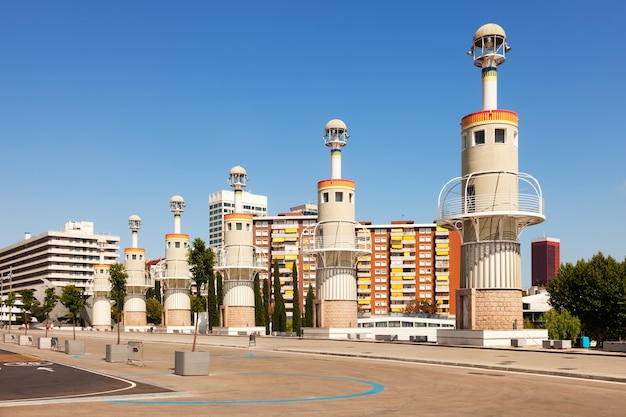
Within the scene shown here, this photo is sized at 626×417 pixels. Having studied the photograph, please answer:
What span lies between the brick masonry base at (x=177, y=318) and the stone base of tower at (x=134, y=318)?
45.8 ft

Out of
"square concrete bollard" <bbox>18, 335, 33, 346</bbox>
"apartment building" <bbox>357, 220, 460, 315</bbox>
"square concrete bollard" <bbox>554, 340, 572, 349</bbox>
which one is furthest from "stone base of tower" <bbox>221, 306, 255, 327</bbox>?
"apartment building" <bbox>357, 220, 460, 315</bbox>

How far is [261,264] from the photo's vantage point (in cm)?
9375

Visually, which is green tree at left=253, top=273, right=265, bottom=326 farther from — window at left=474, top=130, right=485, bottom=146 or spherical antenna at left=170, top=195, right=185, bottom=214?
window at left=474, top=130, right=485, bottom=146

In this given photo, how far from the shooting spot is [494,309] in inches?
1885

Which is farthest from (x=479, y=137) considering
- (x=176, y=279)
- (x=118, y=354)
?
(x=176, y=279)

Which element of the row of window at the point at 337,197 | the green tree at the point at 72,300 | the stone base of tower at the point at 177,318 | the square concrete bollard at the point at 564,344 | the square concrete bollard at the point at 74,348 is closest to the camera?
the square concrete bollard at the point at 564,344

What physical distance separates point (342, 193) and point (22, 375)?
4672 cm

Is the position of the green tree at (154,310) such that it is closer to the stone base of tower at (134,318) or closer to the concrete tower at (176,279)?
the stone base of tower at (134,318)

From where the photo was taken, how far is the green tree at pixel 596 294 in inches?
2854

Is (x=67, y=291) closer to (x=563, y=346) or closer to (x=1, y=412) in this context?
(x=563, y=346)

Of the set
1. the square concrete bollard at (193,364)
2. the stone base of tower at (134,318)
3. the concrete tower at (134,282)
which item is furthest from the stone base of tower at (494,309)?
the stone base of tower at (134,318)

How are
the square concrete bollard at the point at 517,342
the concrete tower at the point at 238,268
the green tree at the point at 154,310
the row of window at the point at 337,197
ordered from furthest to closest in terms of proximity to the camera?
the green tree at the point at 154,310 < the concrete tower at the point at 238,268 < the row of window at the point at 337,197 < the square concrete bollard at the point at 517,342

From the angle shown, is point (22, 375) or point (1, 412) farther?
point (22, 375)

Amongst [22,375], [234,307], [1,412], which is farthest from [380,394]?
[234,307]
